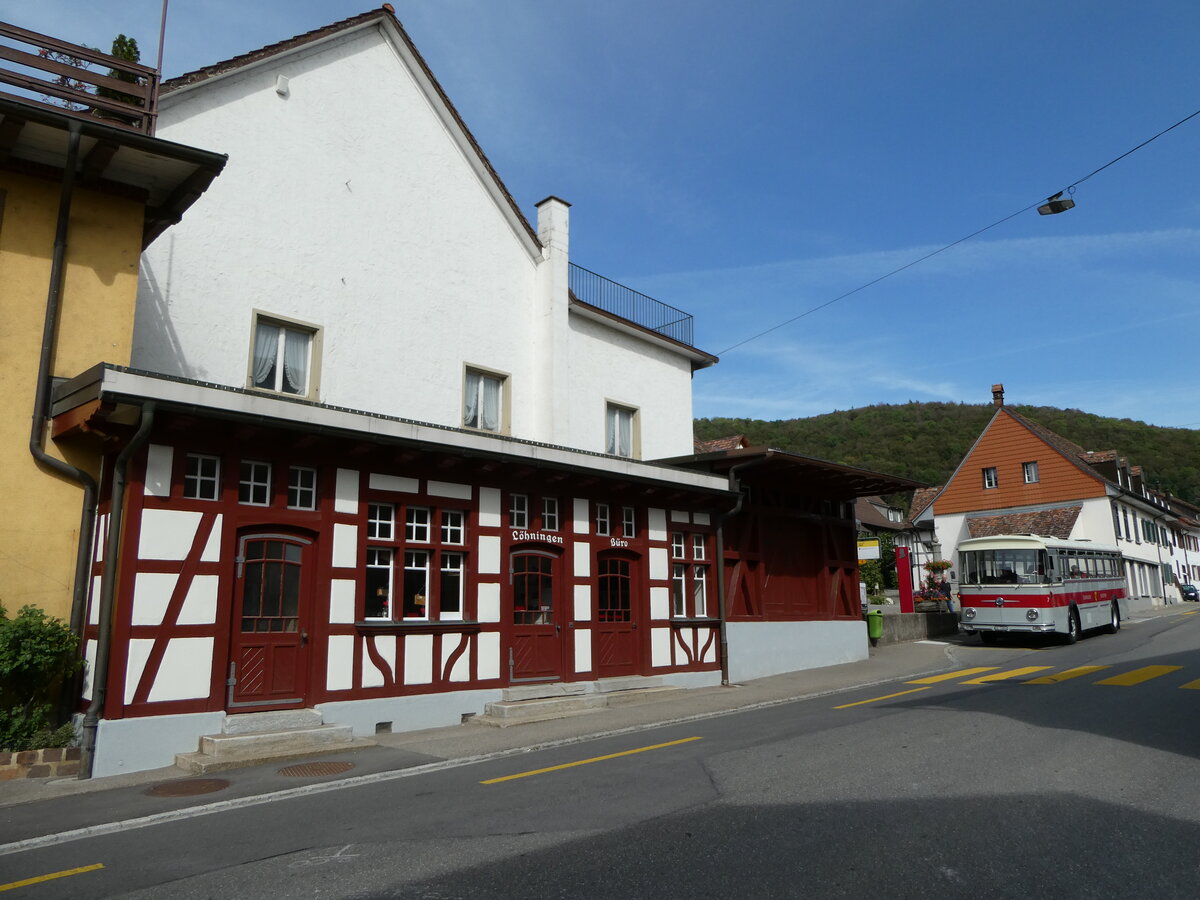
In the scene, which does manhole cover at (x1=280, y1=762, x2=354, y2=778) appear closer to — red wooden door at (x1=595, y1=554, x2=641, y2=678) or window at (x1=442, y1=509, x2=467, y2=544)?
window at (x1=442, y1=509, x2=467, y2=544)

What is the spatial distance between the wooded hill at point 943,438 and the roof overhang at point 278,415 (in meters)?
54.2

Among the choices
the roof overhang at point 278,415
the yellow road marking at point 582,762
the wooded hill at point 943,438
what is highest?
the wooded hill at point 943,438

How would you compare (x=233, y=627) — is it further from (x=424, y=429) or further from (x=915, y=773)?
(x=915, y=773)

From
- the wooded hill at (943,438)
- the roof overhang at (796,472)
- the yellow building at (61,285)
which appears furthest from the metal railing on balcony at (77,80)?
the wooded hill at (943,438)

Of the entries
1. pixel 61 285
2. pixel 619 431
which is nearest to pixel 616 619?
pixel 619 431

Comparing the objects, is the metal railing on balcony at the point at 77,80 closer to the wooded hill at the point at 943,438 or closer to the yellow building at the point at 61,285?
the yellow building at the point at 61,285

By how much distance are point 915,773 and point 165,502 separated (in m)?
8.71

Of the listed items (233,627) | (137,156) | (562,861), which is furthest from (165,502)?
(562,861)

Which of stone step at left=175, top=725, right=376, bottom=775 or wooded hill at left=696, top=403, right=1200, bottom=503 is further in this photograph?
wooded hill at left=696, top=403, right=1200, bottom=503

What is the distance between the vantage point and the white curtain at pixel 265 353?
13.6 metres

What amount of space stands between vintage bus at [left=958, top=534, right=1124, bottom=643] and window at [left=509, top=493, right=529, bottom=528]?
1386cm

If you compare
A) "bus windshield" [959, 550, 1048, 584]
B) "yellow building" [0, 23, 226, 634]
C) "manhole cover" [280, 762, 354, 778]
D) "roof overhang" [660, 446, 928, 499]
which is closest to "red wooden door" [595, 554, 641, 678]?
"roof overhang" [660, 446, 928, 499]

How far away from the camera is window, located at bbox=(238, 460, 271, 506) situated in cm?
1120

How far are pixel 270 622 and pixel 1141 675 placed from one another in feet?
45.5
